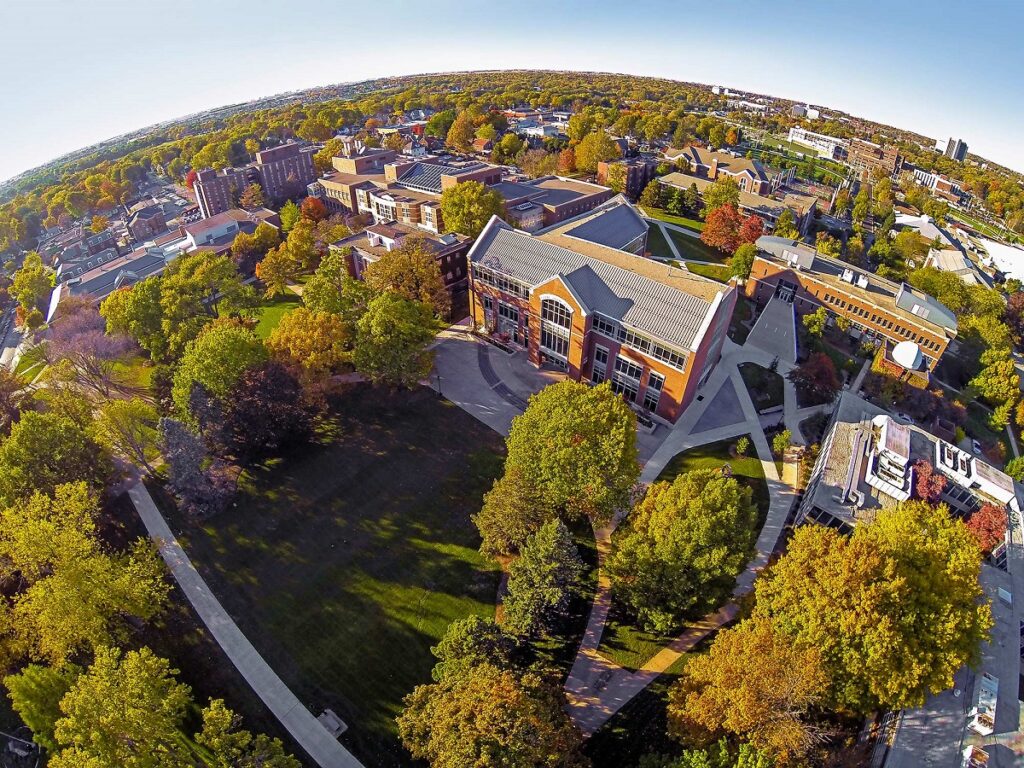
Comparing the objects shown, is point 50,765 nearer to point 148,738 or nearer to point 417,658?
point 148,738

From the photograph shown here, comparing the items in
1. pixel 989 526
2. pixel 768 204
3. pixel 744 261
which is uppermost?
pixel 768 204

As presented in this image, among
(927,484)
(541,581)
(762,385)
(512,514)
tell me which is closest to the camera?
(541,581)

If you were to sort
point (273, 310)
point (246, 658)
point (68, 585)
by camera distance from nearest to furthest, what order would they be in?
point (68, 585) < point (246, 658) < point (273, 310)

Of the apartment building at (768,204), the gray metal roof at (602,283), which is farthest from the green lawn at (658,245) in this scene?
the gray metal roof at (602,283)

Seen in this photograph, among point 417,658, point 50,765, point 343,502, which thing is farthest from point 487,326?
point 50,765

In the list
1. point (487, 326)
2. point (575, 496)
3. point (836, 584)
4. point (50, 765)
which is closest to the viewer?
point (50, 765)

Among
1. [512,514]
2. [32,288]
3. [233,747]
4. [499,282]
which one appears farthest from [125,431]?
[32,288]

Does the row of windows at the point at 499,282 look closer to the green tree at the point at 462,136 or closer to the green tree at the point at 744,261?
the green tree at the point at 744,261

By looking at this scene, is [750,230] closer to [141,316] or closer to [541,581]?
[541,581]
